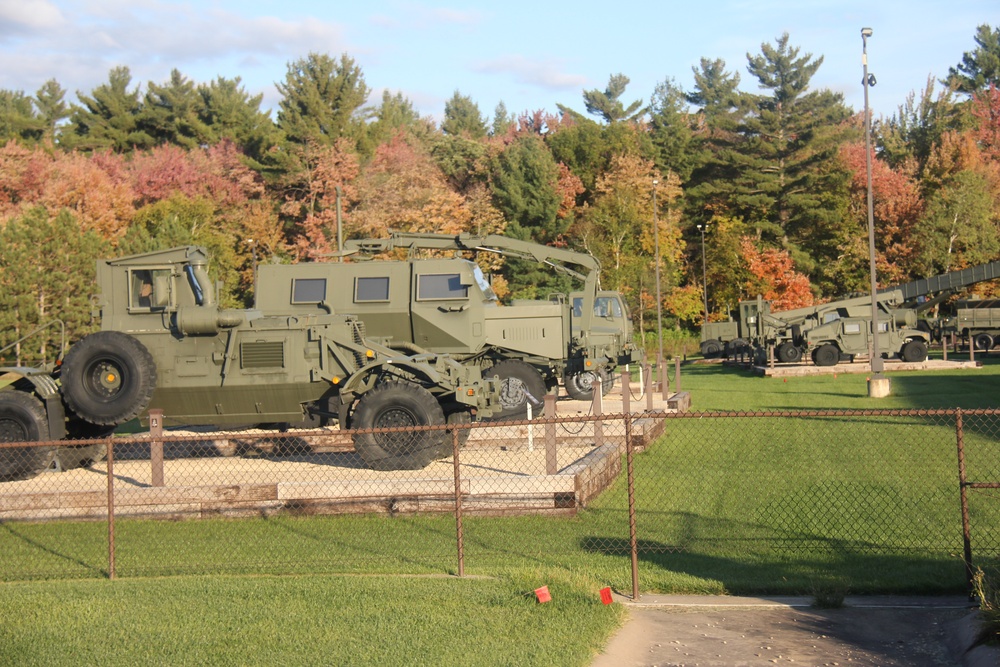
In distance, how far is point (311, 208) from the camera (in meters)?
57.2

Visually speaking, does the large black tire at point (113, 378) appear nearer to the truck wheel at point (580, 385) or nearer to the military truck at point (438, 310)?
the military truck at point (438, 310)

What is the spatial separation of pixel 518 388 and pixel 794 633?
1277cm

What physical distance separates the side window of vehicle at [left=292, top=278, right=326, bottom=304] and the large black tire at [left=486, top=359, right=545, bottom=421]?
11.3ft

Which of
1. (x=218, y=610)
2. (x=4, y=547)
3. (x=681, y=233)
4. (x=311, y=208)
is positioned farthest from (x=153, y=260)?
(x=681, y=233)

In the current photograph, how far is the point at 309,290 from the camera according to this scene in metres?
19.8

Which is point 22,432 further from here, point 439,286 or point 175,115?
point 175,115

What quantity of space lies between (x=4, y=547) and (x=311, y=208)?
47227 millimetres

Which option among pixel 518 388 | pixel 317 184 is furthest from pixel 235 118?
pixel 518 388

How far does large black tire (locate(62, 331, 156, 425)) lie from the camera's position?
14133 mm

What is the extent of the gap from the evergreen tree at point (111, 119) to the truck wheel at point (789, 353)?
42659 millimetres

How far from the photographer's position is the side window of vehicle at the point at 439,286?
63.5ft

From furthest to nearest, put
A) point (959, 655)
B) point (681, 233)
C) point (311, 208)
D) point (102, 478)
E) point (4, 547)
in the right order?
point (681, 233) → point (311, 208) → point (102, 478) → point (4, 547) → point (959, 655)

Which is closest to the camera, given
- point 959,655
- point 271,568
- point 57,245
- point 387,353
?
point 959,655

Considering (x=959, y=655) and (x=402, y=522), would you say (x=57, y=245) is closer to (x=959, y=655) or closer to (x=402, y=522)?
(x=402, y=522)
